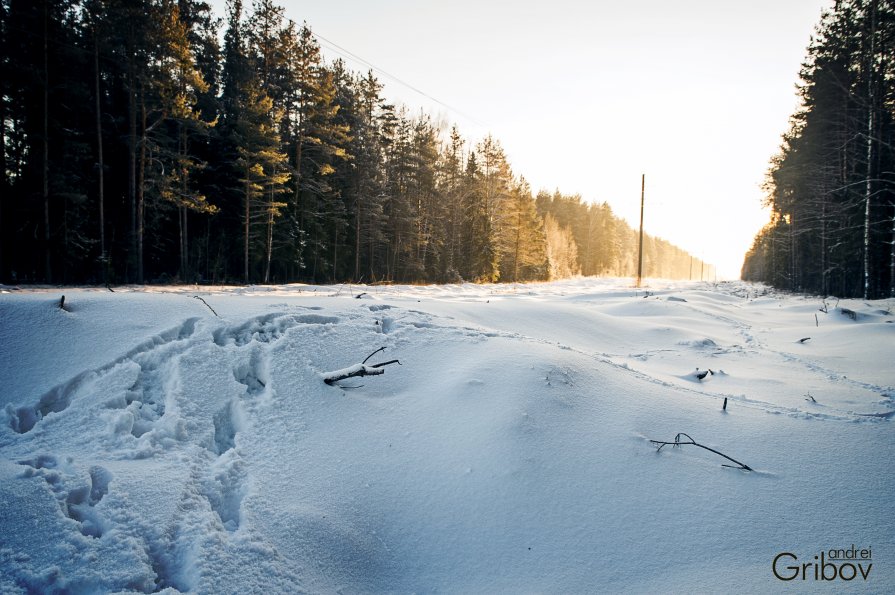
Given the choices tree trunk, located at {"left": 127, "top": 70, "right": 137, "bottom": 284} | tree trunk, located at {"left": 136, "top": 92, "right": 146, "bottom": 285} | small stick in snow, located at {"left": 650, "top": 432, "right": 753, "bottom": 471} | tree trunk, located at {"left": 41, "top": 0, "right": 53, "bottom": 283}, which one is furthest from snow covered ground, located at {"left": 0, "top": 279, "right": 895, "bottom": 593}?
tree trunk, located at {"left": 41, "top": 0, "right": 53, "bottom": 283}

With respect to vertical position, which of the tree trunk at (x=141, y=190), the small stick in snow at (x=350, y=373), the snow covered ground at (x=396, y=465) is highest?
the tree trunk at (x=141, y=190)

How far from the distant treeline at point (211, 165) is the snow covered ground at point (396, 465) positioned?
16010 mm

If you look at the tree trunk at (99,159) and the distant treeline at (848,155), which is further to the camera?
the tree trunk at (99,159)

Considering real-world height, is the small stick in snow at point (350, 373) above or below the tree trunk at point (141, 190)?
below

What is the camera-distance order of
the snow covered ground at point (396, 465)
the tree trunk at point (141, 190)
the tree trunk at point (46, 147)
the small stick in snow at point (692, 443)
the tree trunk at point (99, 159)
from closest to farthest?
the snow covered ground at point (396, 465), the small stick in snow at point (692, 443), the tree trunk at point (46, 147), the tree trunk at point (99, 159), the tree trunk at point (141, 190)

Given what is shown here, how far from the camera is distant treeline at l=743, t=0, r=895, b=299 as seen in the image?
13719 millimetres

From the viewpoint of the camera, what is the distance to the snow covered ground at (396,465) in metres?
1.74

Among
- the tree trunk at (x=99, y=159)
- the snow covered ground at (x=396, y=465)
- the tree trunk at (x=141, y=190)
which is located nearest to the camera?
the snow covered ground at (x=396, y=465)

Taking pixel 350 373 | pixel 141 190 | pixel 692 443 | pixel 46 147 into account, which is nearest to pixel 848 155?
pixel 692 443

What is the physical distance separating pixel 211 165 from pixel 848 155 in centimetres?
3173

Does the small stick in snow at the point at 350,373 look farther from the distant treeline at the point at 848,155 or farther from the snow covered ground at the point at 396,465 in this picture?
the distant treeline at the point at 848,155

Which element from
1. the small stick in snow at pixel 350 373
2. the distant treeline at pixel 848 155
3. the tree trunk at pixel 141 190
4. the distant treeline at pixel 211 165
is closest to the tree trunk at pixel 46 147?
the distant treeline at pixel 211 165

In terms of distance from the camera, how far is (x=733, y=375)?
14.6ft

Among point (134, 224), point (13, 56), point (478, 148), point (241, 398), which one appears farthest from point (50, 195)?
point (478, 148)
